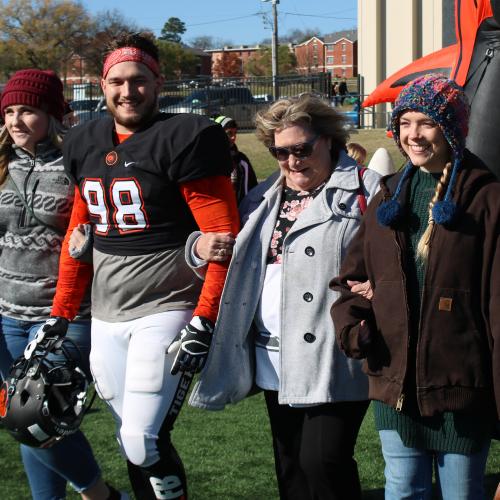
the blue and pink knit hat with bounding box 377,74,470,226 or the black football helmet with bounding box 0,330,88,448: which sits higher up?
the blue and pink knit hat with bounding box 377,74,470,226

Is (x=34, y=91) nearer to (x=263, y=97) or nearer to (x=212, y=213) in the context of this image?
(x=212, y=213)

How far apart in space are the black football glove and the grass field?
137 centimetres

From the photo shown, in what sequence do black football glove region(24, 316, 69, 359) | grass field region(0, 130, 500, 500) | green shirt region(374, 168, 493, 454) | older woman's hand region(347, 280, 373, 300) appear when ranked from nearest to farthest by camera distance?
green shirt region(374, 168, 493, 454) → older woman's hand region(347, 280, 373, 300) → black football glove region(24, 316, 69, 359) → grass field region(0, 130, 500, 500)

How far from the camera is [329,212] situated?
313 cm

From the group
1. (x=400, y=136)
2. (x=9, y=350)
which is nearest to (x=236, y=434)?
(x=9, y=350)

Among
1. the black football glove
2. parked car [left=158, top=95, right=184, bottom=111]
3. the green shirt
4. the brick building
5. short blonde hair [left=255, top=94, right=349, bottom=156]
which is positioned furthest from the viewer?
the brick building

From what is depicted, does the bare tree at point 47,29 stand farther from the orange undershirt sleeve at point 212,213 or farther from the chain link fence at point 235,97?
the orange undershirt sleeve at point 212,213

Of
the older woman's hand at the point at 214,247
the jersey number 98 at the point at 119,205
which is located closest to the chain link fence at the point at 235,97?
the jersey number 98 at the point at 119,205

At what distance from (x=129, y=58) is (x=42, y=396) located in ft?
4.32

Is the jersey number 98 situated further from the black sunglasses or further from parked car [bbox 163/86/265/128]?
parked car [bbox 163/86/265/128]

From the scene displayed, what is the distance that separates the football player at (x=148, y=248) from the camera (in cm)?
316

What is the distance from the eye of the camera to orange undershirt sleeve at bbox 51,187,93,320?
11.9ft

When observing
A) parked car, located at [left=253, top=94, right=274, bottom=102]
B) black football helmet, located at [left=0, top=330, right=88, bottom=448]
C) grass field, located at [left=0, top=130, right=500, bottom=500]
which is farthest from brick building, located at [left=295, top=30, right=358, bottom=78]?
black football helmet, located at [left=0, top=330, right=88, bottom=448]

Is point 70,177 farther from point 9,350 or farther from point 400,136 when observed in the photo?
point 400,136
